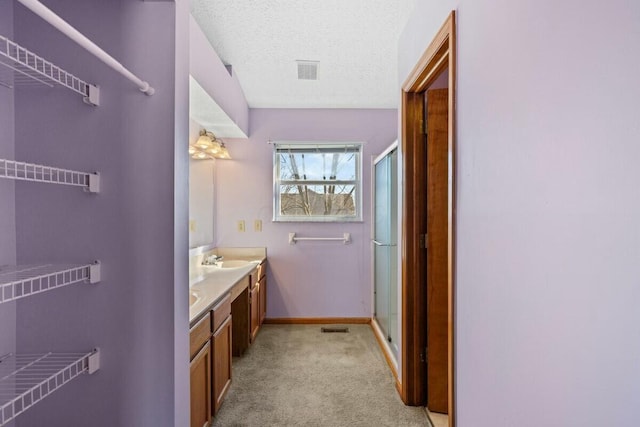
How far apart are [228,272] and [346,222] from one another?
1619 millimetres

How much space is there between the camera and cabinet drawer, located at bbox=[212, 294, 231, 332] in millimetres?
1874

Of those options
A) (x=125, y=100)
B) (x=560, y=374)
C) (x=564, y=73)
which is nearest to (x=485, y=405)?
Answer: (x=560, y=374)

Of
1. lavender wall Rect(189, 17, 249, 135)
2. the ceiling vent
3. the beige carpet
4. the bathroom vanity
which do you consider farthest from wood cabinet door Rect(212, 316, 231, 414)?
the ceiling vent

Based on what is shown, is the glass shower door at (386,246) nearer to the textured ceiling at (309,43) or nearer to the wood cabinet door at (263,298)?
the textured ceiling at (309,43)

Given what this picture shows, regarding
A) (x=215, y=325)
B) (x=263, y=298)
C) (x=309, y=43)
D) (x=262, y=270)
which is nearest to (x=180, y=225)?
(x=215, y=325)

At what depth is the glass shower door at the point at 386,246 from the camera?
105 inches

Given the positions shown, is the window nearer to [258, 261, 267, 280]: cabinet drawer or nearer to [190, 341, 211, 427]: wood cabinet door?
[258, 261, 267, 280]: cabinet drawer

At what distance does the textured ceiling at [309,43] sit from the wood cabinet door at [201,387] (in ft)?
6.68

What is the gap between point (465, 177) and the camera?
1.25m

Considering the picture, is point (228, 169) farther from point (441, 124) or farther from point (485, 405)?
point (485, 405)

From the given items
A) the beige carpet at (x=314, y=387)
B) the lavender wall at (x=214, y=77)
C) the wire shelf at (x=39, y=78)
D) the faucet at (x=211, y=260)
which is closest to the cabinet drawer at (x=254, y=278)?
the faucet at (x=211, y=260)

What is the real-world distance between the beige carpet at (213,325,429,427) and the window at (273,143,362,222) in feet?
4.71

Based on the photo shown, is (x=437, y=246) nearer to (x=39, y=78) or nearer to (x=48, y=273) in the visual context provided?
(x=48, y=273)

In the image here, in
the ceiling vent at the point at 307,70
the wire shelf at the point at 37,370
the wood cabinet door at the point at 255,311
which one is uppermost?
the ceiling vent at the point at 307,70
